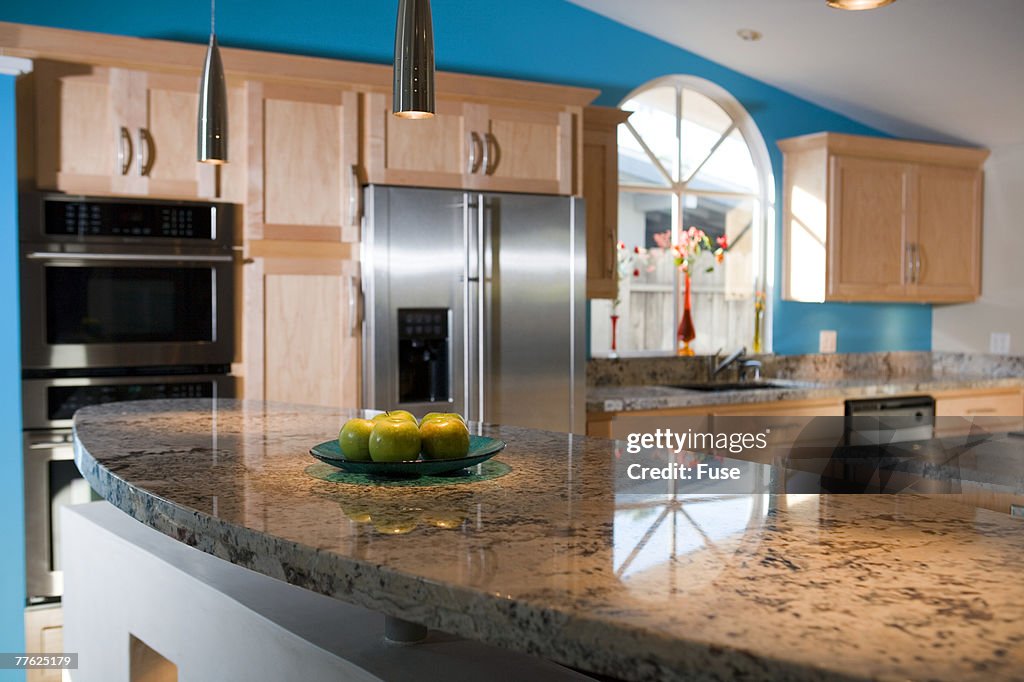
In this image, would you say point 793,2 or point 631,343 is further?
point 631,343

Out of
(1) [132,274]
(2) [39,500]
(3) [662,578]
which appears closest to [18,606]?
(2) [39,500]

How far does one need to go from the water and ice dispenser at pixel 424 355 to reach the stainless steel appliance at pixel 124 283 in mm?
642

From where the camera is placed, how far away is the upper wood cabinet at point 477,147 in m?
3.70

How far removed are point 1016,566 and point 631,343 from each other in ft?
12.7

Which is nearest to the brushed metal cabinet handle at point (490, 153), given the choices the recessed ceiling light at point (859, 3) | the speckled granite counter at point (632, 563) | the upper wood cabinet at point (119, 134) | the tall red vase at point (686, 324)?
the upper wood cabinet at point (119, 134)

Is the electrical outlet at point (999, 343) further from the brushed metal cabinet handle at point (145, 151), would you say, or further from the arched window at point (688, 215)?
the brushed metal cabinet handle at point (145, 151)

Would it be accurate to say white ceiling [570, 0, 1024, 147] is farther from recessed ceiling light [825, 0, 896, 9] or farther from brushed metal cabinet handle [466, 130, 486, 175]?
recessed ceiling light [825, 0, 896, 9]

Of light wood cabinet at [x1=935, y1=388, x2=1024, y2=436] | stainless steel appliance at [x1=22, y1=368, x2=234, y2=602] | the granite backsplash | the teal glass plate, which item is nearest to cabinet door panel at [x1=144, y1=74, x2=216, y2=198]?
stainless steel appliance at [x1=22, y1=368, x2=234, y2=602]

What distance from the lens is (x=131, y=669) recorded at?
Result: 214cm

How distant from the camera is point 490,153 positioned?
3.89 metres

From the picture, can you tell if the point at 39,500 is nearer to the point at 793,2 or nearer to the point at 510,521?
the point at 510,521

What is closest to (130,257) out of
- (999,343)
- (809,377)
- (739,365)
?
(739,365)

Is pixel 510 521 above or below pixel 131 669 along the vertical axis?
above

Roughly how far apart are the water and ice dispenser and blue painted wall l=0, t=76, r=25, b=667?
1309mm
